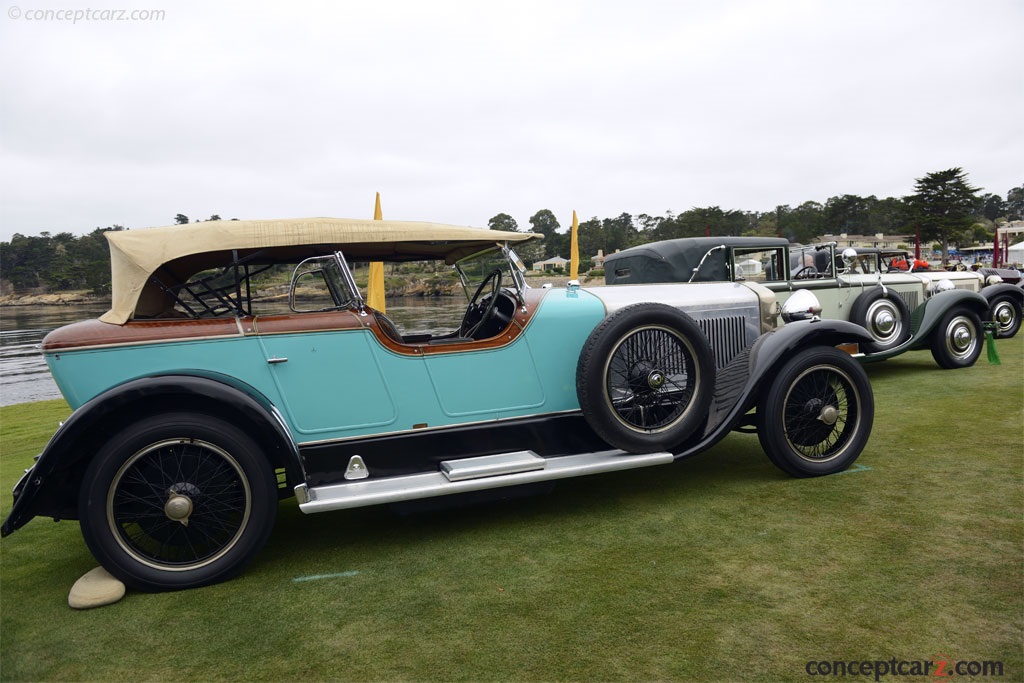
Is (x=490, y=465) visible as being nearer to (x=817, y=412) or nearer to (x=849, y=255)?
(x=817, y=412)

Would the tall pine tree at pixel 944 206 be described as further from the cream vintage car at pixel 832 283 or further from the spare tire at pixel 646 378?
the spare tire at pixel 646 378

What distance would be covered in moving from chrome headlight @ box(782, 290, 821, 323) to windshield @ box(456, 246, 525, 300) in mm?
2009

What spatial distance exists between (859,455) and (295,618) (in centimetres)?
395

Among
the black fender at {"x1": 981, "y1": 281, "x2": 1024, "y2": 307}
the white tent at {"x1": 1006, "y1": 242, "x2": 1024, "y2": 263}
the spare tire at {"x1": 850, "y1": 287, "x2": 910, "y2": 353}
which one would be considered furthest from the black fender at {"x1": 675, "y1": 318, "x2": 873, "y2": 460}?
the white tent at {"x1": 1006, "y1": 242, "x2": 1024, "y2": 263}

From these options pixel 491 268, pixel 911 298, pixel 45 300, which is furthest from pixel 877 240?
pixel 45 300

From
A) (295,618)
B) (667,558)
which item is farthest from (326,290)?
(667,558)

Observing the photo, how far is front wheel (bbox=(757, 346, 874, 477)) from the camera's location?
4.14 metres

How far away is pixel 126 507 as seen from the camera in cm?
309

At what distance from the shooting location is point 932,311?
28.9 feet

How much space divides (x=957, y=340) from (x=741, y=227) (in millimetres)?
35230

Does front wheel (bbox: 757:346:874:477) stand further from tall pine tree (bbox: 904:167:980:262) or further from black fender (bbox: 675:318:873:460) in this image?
tall pine tree (bbox: 904:167:980:262)

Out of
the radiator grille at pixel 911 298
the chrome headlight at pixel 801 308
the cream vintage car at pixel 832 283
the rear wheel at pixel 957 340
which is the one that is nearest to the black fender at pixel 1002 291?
the radiator grille at pixel 911 298

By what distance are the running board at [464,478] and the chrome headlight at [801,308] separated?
159 cm

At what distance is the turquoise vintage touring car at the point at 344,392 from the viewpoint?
10.1ft
